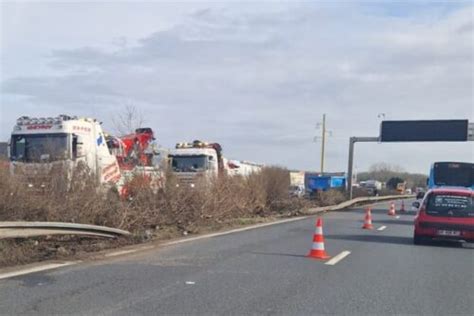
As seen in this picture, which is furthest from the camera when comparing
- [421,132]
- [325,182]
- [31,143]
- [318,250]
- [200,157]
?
[325,182]

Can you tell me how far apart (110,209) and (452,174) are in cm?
2049

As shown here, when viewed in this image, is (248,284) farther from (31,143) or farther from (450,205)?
(31,143)

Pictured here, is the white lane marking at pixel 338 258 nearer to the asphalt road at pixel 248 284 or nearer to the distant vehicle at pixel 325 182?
the asphalt road at pixel 248 284

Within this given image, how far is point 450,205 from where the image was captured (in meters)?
17.0

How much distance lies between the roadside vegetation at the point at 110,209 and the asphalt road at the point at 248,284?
67.2 inches

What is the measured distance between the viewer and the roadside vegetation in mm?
12766

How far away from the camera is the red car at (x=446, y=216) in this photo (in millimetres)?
16578

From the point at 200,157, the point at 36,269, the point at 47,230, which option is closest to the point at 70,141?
the point at 47,230

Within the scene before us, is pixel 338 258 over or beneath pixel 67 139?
beneath

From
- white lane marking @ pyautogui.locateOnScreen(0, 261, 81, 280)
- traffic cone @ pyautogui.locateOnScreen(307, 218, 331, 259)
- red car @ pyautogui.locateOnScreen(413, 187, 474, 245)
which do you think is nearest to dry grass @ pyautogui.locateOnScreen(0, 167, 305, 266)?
white lane marking @ pyautogui.locateOnScreen(0, 261, 81, 280)

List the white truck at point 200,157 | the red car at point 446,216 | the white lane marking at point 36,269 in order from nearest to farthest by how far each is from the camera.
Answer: the white lane marking at point 36,269 → the red car at point 446,216 → the white truck at point 200,157

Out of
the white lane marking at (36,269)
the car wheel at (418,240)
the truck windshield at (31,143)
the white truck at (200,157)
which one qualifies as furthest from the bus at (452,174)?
the white lane marking at (36,269)

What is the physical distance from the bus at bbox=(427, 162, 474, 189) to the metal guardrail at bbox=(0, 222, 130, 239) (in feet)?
68.0

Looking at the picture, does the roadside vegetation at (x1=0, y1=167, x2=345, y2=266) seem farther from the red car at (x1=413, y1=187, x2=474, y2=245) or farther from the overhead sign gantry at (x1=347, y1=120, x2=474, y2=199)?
the overhead sign gantry at (x1=347, y1=120, x2=474, y2=199)
